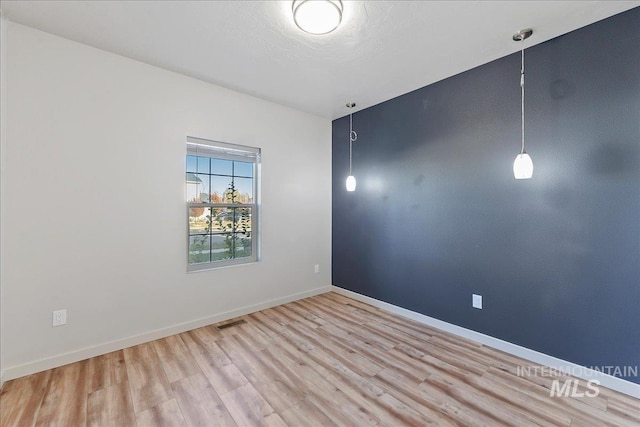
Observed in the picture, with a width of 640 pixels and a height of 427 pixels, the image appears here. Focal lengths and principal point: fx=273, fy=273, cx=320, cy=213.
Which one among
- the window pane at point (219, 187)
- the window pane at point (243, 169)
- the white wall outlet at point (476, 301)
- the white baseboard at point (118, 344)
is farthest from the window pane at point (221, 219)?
the white wall outlet at point (476, 301)

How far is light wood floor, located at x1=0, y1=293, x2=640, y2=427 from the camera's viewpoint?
1760mm

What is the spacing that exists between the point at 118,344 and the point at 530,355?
375 cm

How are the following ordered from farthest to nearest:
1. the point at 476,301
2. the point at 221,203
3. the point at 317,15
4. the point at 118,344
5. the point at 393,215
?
the point at 393,215, the point at 221,203, the point at 476,301, the point at 118,344, the point at 317,15

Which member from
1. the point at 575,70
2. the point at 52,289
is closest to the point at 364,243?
the point at 575,70

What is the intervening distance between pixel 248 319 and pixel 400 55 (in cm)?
328

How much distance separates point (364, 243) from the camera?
3.88 meters

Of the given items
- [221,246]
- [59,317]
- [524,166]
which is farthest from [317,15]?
[59,317]

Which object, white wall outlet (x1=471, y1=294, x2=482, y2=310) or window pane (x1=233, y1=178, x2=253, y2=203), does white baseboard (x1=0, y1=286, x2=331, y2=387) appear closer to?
window pane (x1=233, y1=178, x2=253, y2=203)

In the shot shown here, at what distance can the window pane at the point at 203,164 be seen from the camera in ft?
A: 10.4

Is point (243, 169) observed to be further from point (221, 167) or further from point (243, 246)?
point (243, 246)

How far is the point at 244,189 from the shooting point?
11.7 feet

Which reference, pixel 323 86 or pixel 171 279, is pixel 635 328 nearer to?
pixel 323 86

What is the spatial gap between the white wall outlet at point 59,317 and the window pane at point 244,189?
1.91 metres

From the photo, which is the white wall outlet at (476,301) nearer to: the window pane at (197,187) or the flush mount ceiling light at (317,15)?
the flush mount ceiling light at (317,15)
